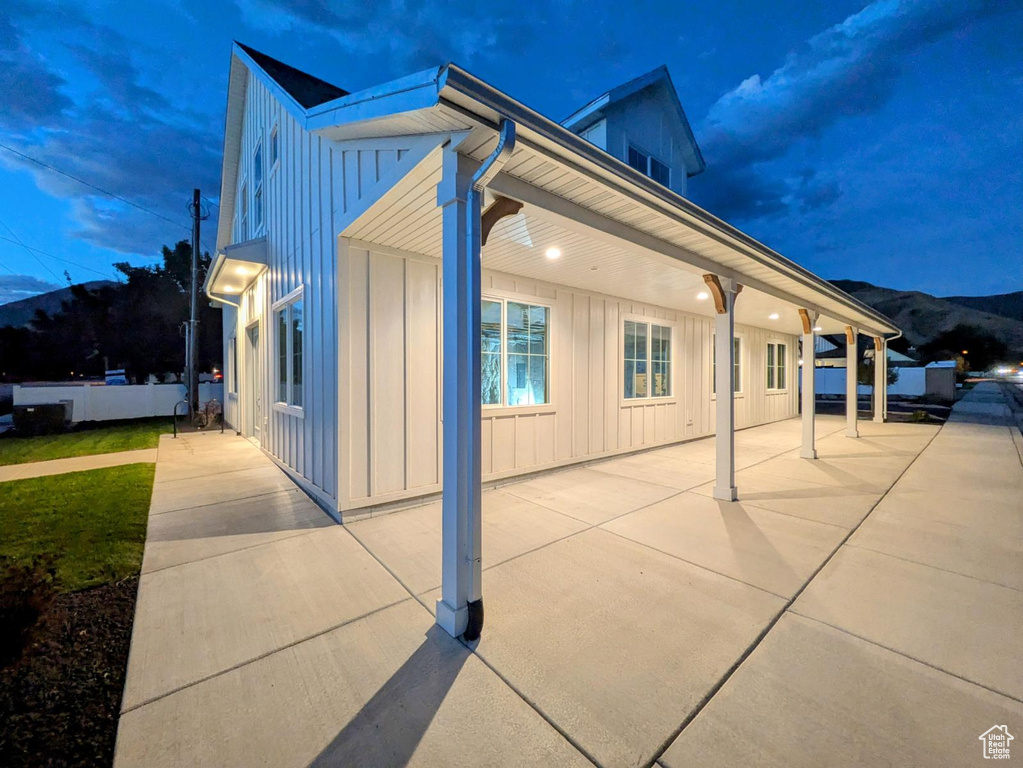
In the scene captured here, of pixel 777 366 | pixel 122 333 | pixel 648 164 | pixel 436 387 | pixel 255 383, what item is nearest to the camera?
pixel 436 387

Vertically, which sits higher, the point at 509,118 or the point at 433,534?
the point at 509,118

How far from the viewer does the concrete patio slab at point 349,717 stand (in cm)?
143

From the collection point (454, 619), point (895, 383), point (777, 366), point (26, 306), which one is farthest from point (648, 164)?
point (26, 306)

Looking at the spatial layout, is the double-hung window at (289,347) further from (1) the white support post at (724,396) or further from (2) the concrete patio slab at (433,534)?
(1) the white support post at (724,396)

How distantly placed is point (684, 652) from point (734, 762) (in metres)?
0.57

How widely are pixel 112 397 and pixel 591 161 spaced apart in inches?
589

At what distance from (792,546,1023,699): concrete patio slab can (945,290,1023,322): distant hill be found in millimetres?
159099

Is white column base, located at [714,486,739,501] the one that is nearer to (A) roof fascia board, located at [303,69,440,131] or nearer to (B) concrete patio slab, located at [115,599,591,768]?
(B) concrete patio slab, located at [115,599,591,768]

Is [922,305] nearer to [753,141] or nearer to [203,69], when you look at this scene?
[753,141]

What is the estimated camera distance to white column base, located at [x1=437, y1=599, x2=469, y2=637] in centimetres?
210

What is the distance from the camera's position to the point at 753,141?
34.3 metres

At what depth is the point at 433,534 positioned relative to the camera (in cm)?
340

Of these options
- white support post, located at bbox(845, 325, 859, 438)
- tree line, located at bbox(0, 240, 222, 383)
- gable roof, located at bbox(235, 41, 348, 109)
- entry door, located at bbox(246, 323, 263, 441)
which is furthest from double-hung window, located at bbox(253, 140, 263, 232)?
tree line, located at bbox(0, 240, 222, 383)

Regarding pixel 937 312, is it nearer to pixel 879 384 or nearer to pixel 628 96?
pixel 879 384
